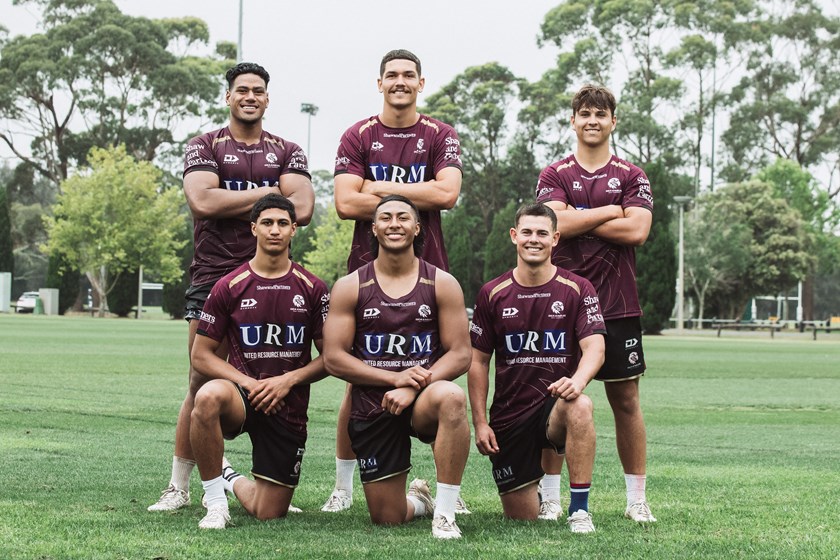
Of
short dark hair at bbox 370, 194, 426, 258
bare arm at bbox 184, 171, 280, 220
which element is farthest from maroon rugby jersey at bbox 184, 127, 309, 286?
short dark hair at bbox 370, 194, 426, 258

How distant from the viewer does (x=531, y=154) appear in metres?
68.5

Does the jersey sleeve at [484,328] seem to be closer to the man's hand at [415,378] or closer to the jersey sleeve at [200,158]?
the man's hand at [415,378]

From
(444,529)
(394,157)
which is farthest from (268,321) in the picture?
(444,529)

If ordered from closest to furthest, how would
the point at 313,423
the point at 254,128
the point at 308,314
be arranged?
the point at 308,314 < the point at 254,128 < the point at 313,423

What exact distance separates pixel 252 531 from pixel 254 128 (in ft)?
8.45

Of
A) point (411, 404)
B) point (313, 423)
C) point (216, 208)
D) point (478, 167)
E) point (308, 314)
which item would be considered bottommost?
point (313, 423)

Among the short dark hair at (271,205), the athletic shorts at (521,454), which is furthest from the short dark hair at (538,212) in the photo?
the short dark hair at (271,205)

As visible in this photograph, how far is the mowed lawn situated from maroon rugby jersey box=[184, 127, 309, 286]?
1500 millimetres

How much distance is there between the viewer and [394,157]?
664cm

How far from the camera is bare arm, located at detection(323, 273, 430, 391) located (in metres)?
5.86

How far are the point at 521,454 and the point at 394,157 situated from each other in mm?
1991

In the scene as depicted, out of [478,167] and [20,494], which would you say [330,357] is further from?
[478,167]

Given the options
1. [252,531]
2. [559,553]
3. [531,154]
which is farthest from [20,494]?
[531,154]

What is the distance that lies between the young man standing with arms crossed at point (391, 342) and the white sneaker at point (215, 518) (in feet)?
2.59
